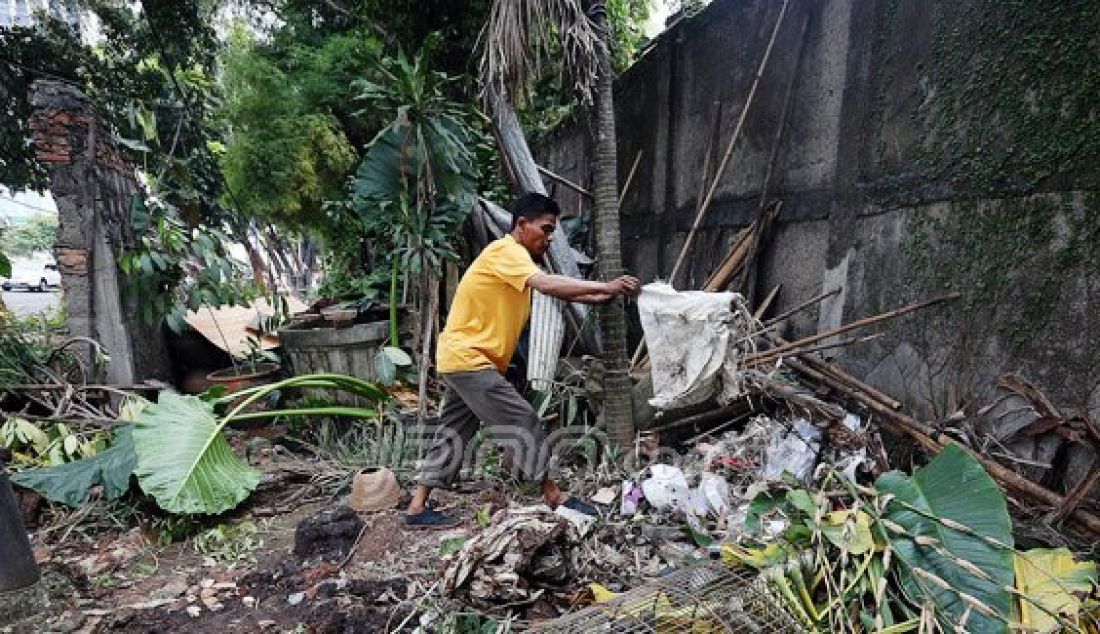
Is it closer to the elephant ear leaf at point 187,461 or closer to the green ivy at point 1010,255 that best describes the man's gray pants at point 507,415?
the elephant ear leaf at point 187,461

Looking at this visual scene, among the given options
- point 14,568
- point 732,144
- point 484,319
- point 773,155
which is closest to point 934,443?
point 773,155

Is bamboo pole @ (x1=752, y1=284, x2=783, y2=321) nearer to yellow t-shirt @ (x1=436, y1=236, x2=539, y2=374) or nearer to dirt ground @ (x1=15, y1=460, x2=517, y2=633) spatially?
yellow t-shirt @ (x1=436, y1=236, x2=539, y2=374)

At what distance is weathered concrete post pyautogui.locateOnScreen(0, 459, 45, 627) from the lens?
2199 millimetres

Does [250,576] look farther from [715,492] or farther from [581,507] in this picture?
[715,492]

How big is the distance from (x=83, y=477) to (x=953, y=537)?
163 inches

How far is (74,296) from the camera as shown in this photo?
4434 millimetres

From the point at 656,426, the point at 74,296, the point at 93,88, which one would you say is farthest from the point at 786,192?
the point at 93,88

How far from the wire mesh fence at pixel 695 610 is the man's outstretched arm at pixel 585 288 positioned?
1.21 meters

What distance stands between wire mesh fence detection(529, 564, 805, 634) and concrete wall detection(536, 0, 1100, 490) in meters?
1.43

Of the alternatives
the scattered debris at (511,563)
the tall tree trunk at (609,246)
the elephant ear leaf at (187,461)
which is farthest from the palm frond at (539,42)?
the elephant ear leaf at (187,461)

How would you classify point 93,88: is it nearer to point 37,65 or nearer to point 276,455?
point 37,65

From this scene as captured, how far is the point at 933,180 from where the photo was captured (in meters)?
2.59

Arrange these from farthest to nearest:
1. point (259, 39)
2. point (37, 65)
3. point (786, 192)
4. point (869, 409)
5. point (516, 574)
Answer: point (259, 39)
point (37, 65)
point (786, 192)
point (869, 409)
point (516, 574)

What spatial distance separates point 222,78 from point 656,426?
10.5 metres
